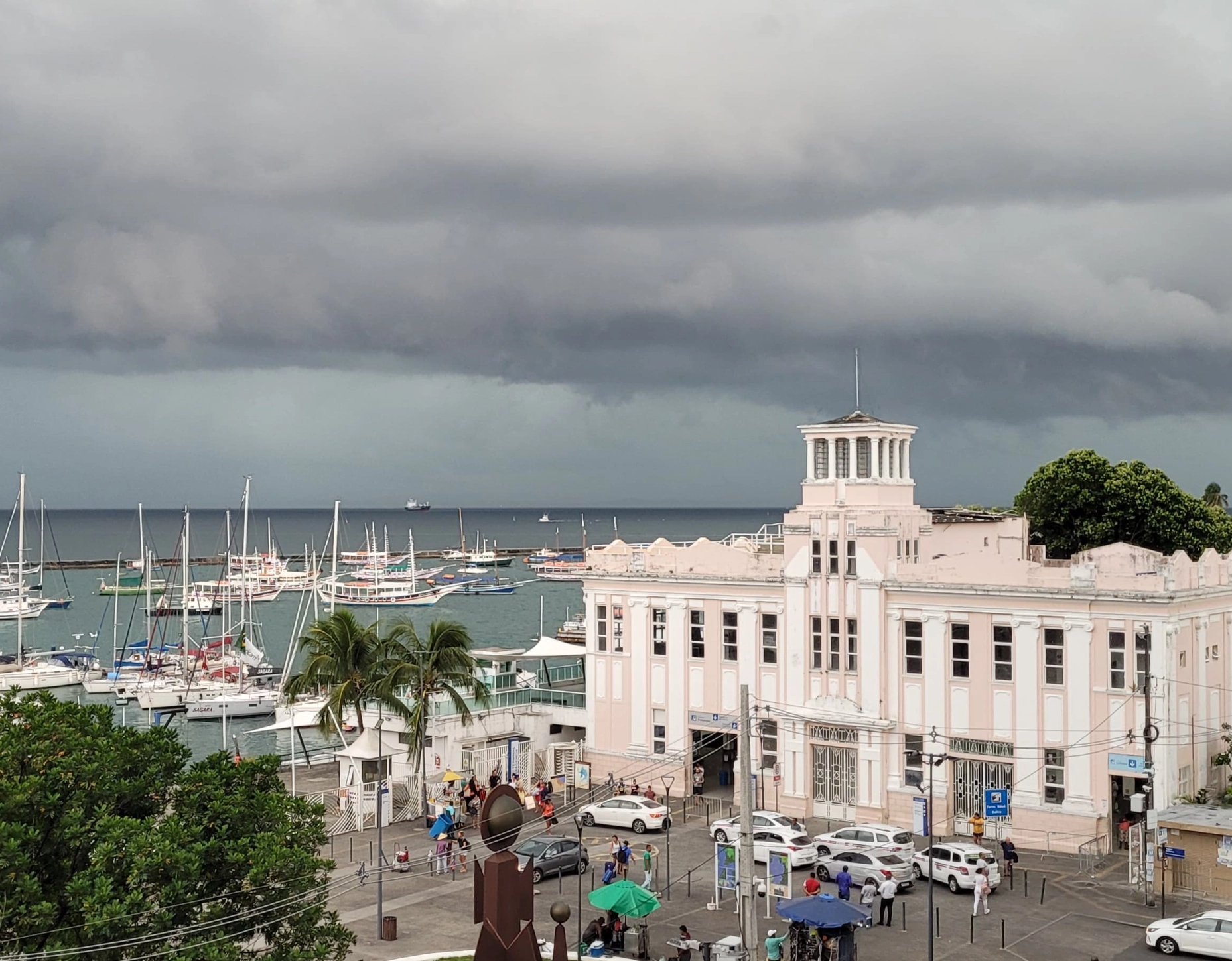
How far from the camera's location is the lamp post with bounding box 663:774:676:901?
135 ft

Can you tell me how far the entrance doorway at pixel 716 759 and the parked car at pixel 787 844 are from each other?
31.4 ft

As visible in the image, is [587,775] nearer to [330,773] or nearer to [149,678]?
[330,773]

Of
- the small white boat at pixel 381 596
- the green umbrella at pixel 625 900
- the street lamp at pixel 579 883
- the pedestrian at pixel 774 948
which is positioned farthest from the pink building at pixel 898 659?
the small white boat at pixel 381 596

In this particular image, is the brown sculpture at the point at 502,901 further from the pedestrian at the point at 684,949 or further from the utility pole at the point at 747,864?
the pedestrian at the point at 684,949

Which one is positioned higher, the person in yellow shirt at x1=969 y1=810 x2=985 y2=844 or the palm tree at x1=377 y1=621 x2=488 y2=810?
the palm tree at x1=377 y1=621 x2=488 y2=810

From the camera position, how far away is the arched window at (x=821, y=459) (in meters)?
52.1

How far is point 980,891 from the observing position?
37.7 m

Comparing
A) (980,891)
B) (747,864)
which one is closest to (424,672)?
(747,864)

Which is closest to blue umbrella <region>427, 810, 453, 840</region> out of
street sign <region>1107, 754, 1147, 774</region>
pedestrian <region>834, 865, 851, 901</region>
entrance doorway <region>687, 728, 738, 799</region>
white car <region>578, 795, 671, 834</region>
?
white car <region>578, 795, 671, 834</region>

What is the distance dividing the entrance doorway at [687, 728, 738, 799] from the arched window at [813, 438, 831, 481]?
10.5 m

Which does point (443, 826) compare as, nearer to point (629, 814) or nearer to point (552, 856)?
point (552, 856)

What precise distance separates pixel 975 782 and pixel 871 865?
8.57 meters

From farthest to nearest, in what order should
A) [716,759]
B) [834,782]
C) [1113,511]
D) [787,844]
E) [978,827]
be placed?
[1113,511], [716,759], [834,782], [978,827], [787,844]

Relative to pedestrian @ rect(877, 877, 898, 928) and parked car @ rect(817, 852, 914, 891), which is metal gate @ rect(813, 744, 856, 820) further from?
pedestrian @ rect(877, 877, 898, 928)
